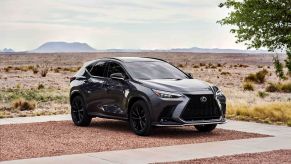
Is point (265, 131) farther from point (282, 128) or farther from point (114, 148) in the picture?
point (114, 148)

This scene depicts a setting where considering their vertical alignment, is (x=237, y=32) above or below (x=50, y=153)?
above

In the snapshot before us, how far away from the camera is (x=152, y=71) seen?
1590 cm

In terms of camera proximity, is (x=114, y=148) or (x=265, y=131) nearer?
(x=114, y=148)

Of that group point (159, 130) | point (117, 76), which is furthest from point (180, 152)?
point (117, 76)

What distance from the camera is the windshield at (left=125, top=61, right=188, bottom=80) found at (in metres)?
15.6

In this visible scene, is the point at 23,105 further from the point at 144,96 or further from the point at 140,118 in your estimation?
the point at 144,96

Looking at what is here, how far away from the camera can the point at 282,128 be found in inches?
627

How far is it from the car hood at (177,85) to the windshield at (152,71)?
490mm

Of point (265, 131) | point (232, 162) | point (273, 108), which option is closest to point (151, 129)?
point (265, 131)

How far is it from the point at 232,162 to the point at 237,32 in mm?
15236

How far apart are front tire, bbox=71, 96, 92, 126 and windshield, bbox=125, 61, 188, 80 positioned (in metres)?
1.94

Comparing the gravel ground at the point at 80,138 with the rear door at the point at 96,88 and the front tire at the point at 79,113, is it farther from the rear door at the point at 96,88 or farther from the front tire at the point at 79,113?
the rear door at the point at 96,88

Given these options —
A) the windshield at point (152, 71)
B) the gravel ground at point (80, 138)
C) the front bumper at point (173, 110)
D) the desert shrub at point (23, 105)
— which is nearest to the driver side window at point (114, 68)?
the windshield at point (152, 71)

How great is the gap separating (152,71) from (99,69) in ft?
5.46
